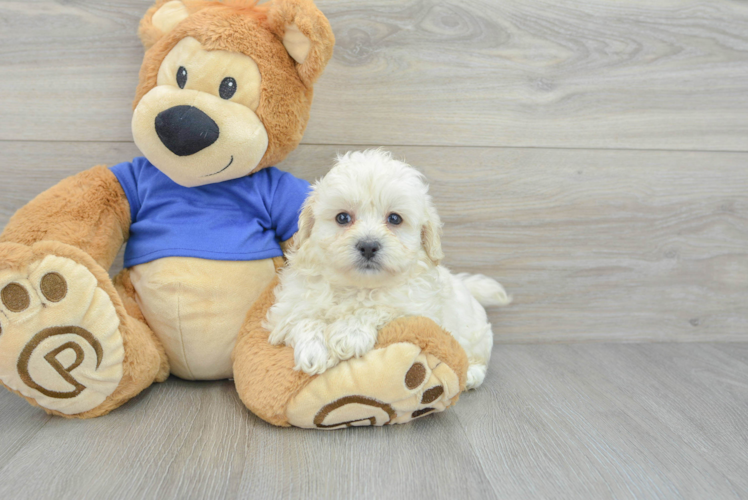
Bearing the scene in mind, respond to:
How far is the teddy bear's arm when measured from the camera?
1115mm

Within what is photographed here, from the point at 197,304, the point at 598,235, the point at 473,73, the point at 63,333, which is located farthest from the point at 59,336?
the point at 598,235

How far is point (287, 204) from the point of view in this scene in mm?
1264

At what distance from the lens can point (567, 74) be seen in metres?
1.48

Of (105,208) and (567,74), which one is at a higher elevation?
(567,74)

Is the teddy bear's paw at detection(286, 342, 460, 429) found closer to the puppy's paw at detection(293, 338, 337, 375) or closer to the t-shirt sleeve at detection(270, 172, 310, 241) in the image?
the puppy's paw at detection(293, 338, 337, 375)

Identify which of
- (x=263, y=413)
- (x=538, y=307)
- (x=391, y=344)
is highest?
(x=391, y=344)

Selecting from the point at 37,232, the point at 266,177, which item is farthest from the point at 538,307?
the point at 37,232

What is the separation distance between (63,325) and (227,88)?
22.5 inches

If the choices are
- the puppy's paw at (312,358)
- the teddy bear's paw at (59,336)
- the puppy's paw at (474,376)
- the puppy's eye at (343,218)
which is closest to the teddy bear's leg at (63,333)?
the teddy bear's paw at (59,336)

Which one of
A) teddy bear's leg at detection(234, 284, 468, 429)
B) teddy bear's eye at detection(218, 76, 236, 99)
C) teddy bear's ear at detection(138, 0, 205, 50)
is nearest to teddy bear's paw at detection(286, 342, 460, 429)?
teddy bear's leg at detection(234, 284, 468, 429)

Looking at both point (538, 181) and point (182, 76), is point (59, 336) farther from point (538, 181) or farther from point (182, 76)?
point (538, 181)

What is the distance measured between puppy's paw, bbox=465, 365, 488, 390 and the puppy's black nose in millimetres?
472

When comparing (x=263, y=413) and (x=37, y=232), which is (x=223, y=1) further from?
(x=263, y=413)

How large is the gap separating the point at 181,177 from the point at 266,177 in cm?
21
